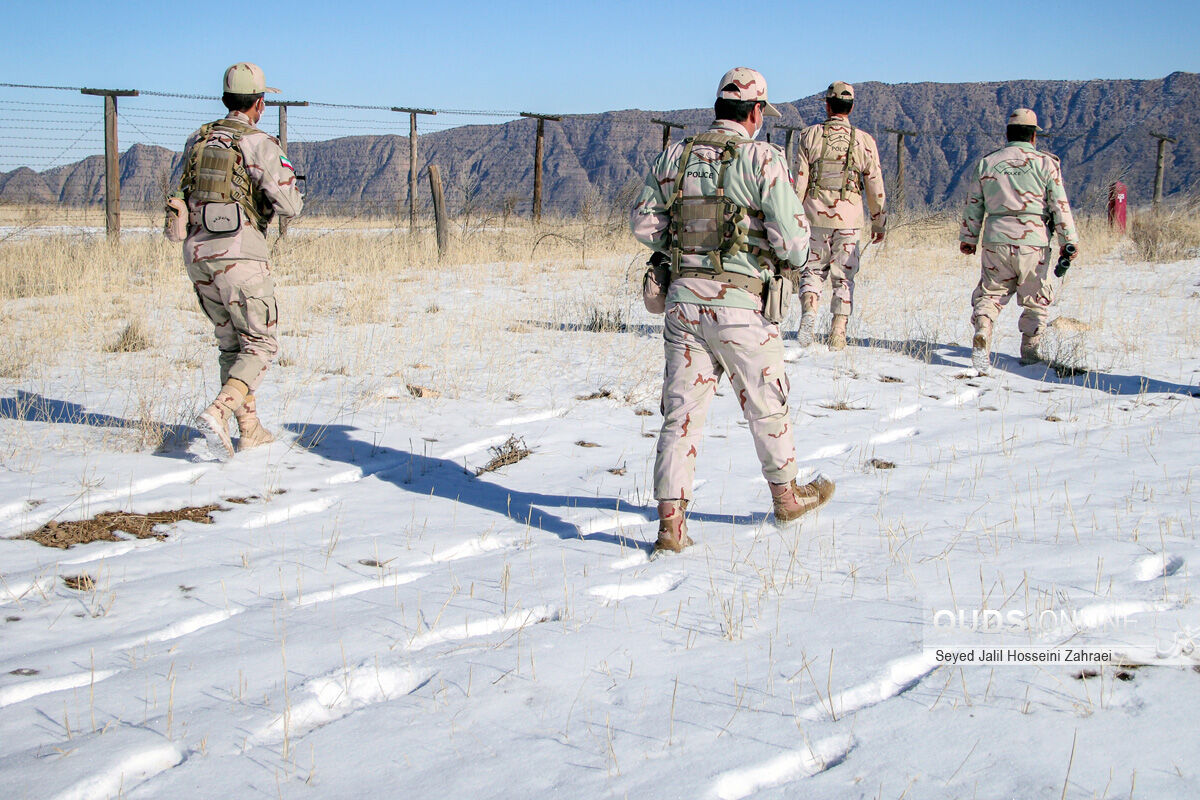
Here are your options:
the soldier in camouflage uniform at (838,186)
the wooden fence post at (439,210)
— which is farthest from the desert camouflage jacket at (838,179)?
the wooden fence post at (439,210)

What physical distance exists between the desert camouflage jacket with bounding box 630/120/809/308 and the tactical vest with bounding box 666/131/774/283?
0.06 ft

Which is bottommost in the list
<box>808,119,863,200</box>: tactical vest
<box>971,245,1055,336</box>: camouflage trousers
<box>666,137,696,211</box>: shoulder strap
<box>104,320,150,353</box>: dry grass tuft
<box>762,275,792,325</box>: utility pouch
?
<box>104,320,150,353</box>: dry grass tuft

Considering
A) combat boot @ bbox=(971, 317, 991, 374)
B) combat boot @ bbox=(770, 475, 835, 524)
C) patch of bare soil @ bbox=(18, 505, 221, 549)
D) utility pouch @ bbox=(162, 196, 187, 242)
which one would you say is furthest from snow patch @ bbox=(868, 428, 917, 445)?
utility pouch @ bbox=(162, 196, 187, 242)

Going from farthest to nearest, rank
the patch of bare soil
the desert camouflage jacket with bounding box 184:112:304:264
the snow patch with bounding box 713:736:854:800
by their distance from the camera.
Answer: the desert camouflage jacket with bounding box 184:112:304:264, the patch of bare soil, the snow patch with bounding box 713:736:854:800

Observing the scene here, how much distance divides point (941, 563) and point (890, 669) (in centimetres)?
101

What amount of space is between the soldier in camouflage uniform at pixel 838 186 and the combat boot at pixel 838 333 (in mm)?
309

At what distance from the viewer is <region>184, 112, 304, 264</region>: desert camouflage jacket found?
4785 millimetres

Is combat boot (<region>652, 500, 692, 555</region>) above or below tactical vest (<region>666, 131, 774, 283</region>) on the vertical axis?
below

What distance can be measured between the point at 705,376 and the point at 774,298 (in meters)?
0.41

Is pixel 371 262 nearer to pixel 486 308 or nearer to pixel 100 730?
pixel 486 308

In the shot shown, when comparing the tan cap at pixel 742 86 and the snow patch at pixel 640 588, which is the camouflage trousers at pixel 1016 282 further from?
the snow patch at pixel 640 588

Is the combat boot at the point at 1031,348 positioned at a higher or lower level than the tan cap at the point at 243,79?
lower

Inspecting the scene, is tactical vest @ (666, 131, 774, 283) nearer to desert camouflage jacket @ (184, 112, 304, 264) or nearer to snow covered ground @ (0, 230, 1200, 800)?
snow covered ground @ (0, 230, 1200, 800)

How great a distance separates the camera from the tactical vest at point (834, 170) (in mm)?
7504
